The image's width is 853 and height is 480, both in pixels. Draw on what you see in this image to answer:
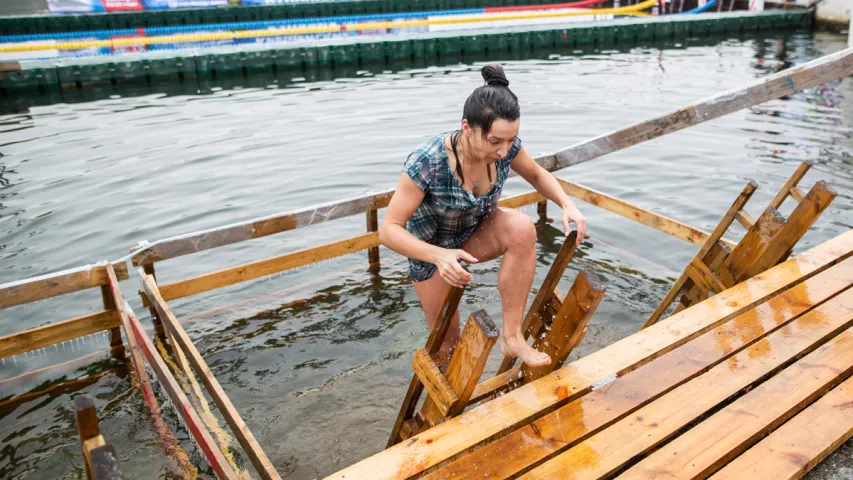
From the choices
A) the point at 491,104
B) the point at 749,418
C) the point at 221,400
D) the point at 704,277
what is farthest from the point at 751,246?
the point at 221,400

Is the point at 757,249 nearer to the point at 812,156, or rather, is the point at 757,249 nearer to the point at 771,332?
the point at 771,332

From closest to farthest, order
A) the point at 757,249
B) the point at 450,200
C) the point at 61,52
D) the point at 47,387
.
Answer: the point at 450,200, the point at 757,249, the point at 47,387, the point at 61,52

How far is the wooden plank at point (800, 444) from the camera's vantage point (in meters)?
2.41

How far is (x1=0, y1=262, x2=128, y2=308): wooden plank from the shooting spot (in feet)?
14.0

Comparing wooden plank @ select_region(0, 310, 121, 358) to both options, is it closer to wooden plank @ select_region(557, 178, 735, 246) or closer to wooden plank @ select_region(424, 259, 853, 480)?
wooden plank @ select_region(424, 259, 853, 480)

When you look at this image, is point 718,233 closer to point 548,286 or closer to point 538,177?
point 538,177

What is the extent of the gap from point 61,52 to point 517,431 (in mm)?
23173

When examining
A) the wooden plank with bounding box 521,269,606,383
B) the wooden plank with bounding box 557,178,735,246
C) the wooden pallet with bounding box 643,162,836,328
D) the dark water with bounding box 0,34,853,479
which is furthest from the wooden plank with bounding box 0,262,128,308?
the wooden plank with bounding box 557,178,735,246

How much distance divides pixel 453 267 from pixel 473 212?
692 mm

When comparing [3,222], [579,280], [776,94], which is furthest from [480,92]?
[3,222]

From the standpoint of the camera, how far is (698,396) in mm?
2834

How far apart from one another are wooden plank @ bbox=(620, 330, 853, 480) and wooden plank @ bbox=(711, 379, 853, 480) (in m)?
0.04

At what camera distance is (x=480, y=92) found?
282 centimetres

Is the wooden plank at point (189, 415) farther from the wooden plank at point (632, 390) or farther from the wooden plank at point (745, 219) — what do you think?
the wooden plank at point (745, 219)
